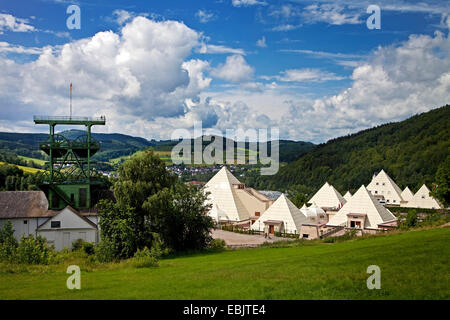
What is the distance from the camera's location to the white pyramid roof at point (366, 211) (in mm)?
39000

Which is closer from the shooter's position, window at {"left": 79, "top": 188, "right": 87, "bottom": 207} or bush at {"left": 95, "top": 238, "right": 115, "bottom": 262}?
bush at {"left": 95, "top": 238, "right": 115, "bottom": 262}

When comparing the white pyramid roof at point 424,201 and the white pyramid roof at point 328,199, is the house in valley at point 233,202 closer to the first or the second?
the white pyramid roof at point 328,199

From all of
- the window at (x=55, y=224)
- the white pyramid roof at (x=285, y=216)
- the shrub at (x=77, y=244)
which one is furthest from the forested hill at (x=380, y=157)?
the window at (x=55, y=224)

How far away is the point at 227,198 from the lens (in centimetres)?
4697

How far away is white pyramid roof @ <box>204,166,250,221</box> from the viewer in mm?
45828

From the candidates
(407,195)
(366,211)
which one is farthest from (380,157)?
(366,211)

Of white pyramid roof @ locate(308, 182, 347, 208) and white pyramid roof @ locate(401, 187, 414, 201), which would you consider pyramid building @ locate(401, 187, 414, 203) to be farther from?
white pyramid roof @ locate(308, 182, 347, 208)

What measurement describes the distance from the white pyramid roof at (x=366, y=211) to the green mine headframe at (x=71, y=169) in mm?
25334

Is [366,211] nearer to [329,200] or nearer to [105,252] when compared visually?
[329,200]

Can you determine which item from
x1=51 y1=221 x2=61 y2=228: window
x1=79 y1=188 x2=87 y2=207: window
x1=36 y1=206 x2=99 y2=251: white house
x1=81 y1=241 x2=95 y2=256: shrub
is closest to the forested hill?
x1=79 y1=188 x2=87 y2=207: window

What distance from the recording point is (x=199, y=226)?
27.4m

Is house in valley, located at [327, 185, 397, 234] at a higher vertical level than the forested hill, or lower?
lower

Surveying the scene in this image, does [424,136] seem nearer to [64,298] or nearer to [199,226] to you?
[199,226]
